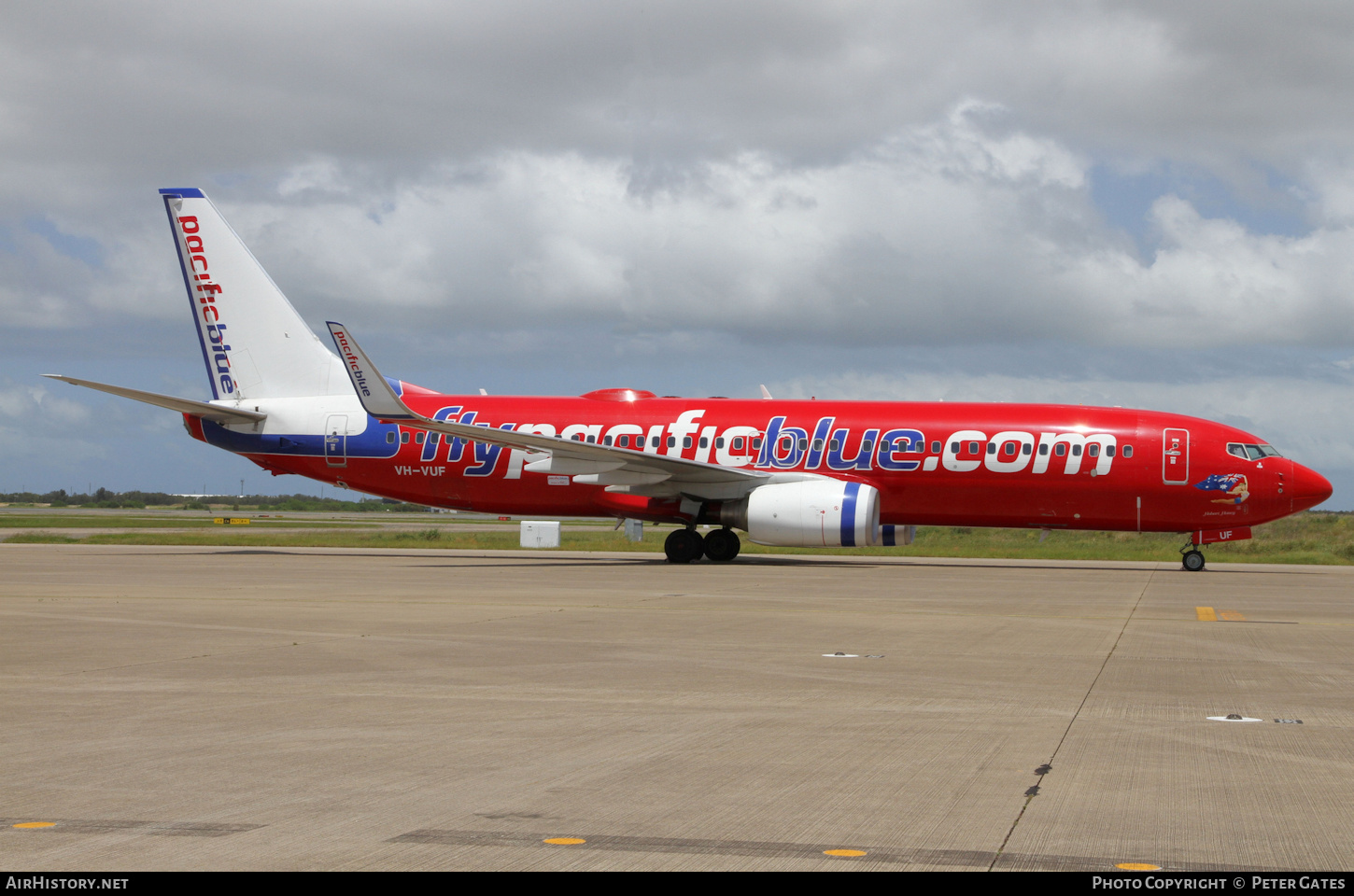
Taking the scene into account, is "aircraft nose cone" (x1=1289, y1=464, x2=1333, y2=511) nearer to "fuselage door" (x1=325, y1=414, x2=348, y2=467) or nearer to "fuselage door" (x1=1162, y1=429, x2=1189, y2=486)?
"fuselage door" (x1=1162, y1=429, x2=1189, y2=486)

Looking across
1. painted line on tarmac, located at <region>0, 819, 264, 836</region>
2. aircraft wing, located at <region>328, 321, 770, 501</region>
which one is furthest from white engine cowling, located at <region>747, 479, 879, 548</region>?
painted line on tarmac, located at <region>0, 819, 264, 836</region>

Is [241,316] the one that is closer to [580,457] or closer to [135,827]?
[580,457]

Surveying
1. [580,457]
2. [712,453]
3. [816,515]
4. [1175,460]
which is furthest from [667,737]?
[1175,460]

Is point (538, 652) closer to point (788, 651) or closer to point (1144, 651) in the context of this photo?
point (788, 651)

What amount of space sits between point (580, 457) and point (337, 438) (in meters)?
7.25

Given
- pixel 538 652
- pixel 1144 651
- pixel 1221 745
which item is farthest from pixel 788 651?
pixel 1221 745

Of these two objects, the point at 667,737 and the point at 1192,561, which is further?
the point at 1192,561

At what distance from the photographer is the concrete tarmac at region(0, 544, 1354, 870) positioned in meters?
4.70

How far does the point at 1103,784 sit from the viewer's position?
19.0 ft

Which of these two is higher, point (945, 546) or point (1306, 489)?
point (1306, 489)

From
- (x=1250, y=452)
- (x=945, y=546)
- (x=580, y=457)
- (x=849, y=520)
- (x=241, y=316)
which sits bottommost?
(x=945, y=546)

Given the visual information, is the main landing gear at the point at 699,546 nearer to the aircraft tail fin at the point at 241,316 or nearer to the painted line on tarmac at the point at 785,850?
the aircraft tail fin at the point at 241,316

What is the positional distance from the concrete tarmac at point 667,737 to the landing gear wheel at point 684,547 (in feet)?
37.0

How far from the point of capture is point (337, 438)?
96.9 feet
